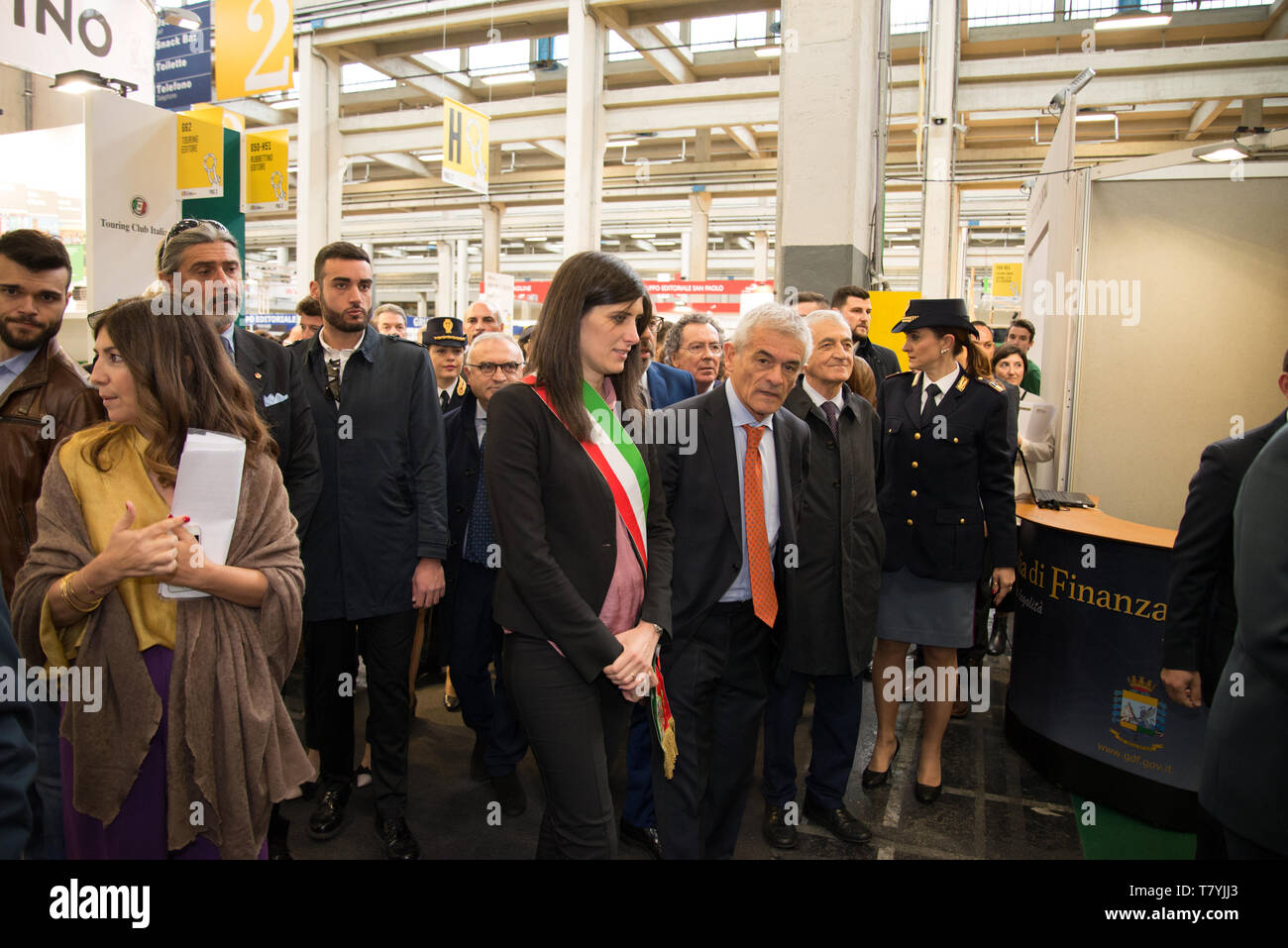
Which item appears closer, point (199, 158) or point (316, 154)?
point (199, 158)

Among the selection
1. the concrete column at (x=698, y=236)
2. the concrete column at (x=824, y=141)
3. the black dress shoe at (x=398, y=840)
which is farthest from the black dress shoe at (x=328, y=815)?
the concrete column at (x=698, y=236)

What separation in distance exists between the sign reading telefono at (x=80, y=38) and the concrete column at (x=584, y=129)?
23.1 ft

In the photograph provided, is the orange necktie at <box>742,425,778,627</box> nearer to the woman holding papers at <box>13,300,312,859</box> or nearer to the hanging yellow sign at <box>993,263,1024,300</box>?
the woman holding papers at <box>13,300,312,859</box>

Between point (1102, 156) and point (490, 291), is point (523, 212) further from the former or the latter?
point (1102, 156)

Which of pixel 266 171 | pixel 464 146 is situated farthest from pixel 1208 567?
pixel 464 146

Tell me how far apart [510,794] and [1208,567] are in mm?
2580

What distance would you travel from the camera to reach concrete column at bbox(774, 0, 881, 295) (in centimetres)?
619

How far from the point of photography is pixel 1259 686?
153 centimetres

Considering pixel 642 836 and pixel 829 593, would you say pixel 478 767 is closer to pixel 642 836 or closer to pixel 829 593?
pixel 642 836

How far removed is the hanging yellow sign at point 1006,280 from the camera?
16219mm

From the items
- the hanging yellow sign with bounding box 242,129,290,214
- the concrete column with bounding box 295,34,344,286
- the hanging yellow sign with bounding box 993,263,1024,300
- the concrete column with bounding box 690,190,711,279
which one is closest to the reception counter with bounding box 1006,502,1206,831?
the hanging yellow sign with bounding box 242,129,290,214

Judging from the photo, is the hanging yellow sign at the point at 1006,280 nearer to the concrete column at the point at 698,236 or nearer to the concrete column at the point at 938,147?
the concrete column at the point at 938,147

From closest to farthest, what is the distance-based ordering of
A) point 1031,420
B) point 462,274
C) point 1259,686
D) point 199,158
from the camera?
point 1259,686
point 199,158
point 1031,420
point 462,274

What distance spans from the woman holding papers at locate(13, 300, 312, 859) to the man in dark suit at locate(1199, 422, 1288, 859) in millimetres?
2009
